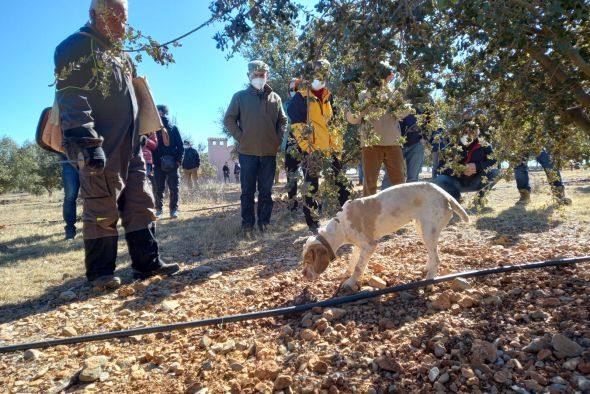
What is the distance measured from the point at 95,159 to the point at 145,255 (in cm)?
122

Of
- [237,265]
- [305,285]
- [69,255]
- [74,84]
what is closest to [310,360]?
[305,285]

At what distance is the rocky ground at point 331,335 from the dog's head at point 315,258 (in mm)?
281

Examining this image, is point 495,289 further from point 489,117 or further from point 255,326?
point 255,326

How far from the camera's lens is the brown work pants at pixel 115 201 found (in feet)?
11.7

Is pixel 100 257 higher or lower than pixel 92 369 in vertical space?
higher

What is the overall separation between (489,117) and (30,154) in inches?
1513

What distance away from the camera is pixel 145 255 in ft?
13.3

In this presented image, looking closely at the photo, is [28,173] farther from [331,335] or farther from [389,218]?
[331,335]

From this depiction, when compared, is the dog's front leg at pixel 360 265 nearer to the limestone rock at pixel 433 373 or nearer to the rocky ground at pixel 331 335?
the rocky ground at pixel 331 335

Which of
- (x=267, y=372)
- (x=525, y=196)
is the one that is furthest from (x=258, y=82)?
(x=525, y=196)

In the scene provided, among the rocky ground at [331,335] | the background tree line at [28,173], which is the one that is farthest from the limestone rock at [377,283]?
the background tree line at [28,173]

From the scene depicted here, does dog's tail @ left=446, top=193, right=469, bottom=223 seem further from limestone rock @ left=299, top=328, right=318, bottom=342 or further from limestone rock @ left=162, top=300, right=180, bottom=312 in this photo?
limestone rock @ left=162, top=300, right=180, bottom=312

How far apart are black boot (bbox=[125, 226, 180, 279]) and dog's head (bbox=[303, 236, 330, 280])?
191cm

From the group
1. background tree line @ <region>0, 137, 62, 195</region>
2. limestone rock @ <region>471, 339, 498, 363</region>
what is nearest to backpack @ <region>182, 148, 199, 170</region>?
limestone rock @ <region>471, 339, 498, 363</region>
